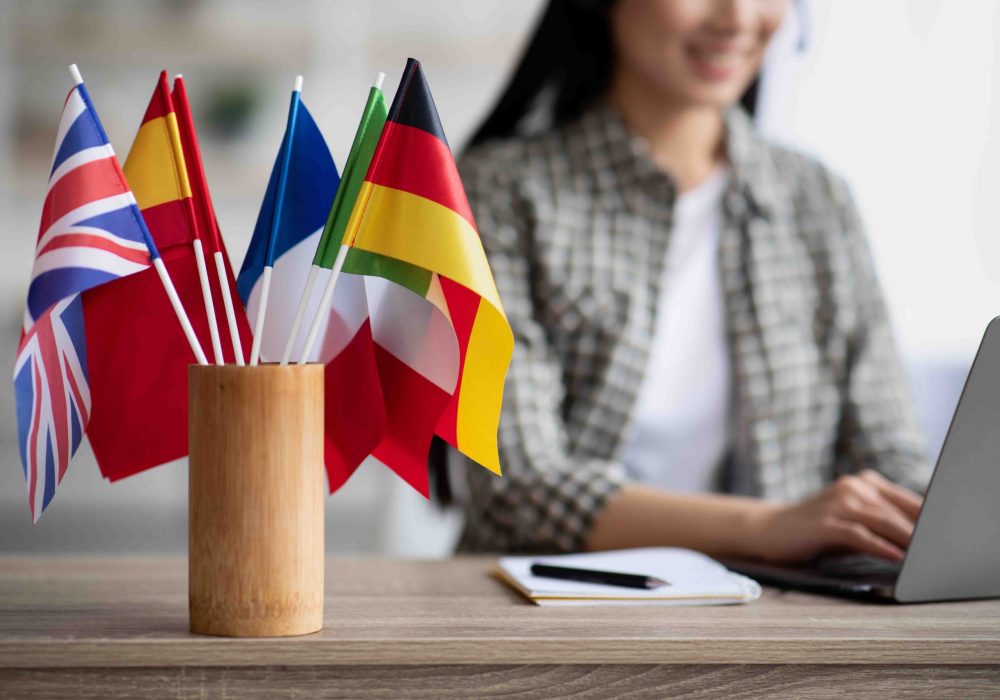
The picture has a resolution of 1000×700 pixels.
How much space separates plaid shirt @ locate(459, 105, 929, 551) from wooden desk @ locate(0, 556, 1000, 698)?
66 cm

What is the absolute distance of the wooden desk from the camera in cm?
64

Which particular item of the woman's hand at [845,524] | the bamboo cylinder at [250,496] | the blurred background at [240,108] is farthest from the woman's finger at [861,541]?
the blurred background at [240,108]

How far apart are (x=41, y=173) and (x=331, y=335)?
10.5 ft

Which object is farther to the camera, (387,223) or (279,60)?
(279,60)

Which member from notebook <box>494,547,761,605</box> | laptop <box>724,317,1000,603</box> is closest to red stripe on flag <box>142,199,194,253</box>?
notebook <box>494,547,761,605</box>

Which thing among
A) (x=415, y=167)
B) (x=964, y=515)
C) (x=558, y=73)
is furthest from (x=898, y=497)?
(x=558, y=73)

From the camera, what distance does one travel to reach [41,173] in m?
3.57

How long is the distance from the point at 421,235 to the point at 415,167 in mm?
→ 46

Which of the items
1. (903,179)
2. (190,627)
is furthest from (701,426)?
(903,179)

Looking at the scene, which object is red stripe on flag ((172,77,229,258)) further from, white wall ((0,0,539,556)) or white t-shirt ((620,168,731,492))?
white wall ((0,0,539,556))

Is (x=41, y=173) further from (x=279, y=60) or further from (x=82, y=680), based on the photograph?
(x=82, y=680)

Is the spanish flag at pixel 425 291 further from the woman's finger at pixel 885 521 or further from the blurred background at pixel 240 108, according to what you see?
the blurred background at pixel 240 108

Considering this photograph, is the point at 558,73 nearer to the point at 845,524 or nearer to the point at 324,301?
the point at 845,524

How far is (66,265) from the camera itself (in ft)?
2.21
